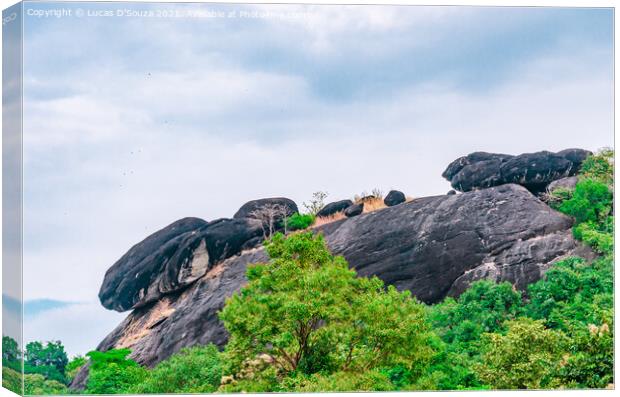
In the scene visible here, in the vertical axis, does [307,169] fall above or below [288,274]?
above

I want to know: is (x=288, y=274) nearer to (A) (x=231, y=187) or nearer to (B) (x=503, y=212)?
(A) (x=231, y=187)

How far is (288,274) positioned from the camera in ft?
49.1

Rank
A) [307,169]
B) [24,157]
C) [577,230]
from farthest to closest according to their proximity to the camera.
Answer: [577,230] → [307,169] → [24,157]

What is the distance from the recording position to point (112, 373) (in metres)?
15.6

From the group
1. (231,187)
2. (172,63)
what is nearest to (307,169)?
(231,187)

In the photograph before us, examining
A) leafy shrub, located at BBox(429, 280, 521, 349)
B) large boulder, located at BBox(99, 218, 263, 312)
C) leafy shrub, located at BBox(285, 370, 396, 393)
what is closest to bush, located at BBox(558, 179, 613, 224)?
leafy shrub, located at BBox(429, 280, 521, 349)

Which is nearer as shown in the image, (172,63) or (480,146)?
(172,63)

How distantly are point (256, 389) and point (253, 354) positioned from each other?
0.48 m

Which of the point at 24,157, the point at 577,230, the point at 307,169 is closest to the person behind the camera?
the point at 24,157

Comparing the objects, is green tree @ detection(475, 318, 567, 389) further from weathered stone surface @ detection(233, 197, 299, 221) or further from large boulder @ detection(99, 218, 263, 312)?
large boulder @ detection(99, 218, 263, 312)

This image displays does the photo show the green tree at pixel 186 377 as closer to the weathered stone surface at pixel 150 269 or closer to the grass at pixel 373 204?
the weathered stone surface at pixel 150 269

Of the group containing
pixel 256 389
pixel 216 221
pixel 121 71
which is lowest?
pixel 256 389

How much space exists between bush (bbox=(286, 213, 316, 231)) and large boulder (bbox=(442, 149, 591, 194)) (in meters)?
2.23

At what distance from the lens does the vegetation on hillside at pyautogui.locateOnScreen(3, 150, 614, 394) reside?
14.4 meters
